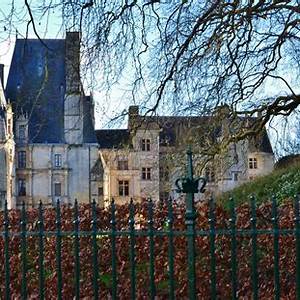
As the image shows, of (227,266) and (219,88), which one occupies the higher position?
(219,88)

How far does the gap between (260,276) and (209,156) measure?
6.75 metres

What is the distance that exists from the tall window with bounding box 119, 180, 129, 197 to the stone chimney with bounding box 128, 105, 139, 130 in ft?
139

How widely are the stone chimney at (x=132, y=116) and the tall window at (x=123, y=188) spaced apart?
139 feet

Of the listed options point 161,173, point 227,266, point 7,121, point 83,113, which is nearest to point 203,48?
point 83,113

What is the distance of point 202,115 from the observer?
36.8 feet

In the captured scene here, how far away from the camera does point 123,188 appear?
5397 cm

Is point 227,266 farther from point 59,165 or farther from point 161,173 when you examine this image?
point 59,165

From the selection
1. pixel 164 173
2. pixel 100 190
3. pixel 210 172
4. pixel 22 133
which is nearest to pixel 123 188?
pixel 100 190

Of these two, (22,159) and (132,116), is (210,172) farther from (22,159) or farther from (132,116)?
(22,159)

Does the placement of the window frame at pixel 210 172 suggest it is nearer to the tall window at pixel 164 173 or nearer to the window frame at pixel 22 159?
the tall window at pixel 164 173

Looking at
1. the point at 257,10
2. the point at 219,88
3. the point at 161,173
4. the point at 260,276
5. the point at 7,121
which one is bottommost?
the point at 260,276

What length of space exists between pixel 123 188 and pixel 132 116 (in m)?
43.4

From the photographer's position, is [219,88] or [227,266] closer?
[227,266]

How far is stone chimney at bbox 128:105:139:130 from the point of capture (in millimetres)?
10286
